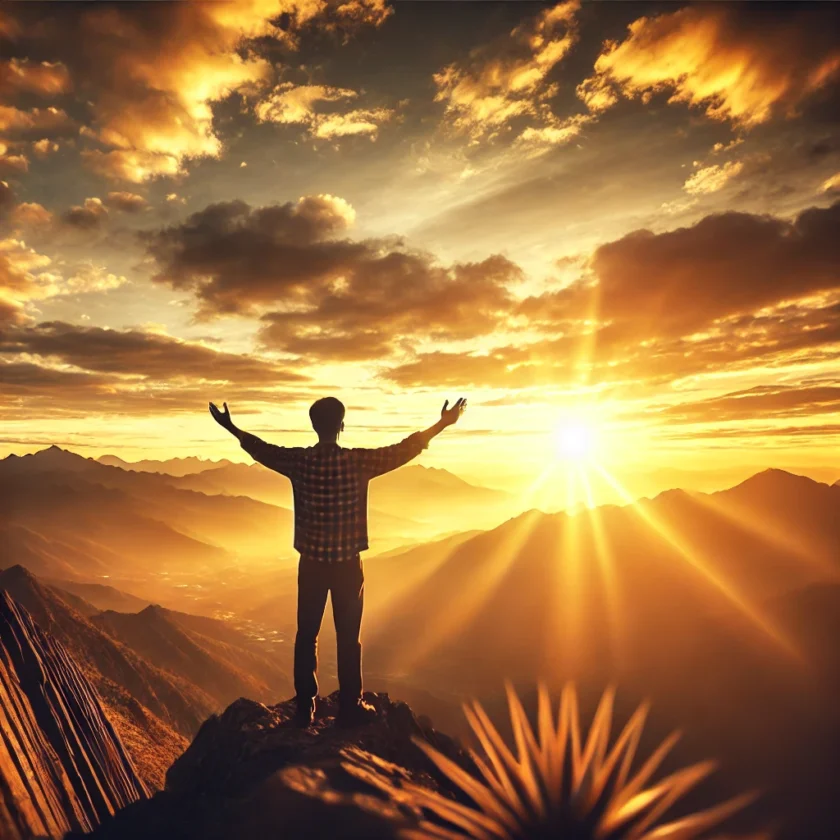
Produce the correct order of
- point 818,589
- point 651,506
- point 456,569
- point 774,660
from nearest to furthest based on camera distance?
point 774,660, point 818,589, point 651,506, point 456,569

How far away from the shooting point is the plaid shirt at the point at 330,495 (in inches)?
234

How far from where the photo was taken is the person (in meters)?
5.96

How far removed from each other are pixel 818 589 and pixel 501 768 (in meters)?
85.7

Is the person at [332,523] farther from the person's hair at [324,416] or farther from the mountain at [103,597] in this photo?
the mountain at [103,597]

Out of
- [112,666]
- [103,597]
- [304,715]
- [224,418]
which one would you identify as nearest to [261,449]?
[224,418]

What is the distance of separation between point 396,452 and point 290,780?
3.42 meters

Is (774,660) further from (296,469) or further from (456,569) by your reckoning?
(456,569)

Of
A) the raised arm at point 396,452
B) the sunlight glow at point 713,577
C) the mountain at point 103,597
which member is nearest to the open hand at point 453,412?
the raised arm at point 396,452

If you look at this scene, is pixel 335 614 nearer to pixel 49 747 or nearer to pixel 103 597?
pixel 49 747

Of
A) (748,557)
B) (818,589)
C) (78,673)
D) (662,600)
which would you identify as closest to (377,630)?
(662,600)

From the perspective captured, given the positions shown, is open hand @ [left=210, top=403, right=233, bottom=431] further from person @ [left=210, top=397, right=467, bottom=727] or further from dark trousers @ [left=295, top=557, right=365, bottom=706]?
dark trousers @ [left=295, top=557, right=365, bottom=706]

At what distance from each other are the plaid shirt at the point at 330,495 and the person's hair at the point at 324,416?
0.19 m

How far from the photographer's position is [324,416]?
6.19 metres

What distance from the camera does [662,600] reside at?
9075 centimetres
